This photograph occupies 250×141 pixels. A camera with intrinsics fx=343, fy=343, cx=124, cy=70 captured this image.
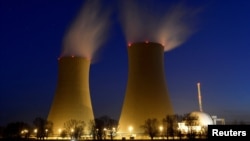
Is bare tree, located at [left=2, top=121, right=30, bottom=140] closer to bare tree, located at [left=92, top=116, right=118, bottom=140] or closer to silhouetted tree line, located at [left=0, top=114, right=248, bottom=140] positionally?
silhouetted tree line, located at [left=0, top=114, right=248, bottom=140]

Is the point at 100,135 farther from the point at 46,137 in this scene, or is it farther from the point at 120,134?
the point at 46,137

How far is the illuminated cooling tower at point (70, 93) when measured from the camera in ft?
78.5

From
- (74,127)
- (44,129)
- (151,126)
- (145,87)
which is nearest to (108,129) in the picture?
(74,127)

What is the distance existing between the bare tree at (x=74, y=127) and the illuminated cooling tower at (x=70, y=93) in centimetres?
29

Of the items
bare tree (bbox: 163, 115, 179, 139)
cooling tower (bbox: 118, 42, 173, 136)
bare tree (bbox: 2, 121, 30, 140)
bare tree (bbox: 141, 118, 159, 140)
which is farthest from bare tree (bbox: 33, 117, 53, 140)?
bare tree (bbox: 163, 115, 179, 139)

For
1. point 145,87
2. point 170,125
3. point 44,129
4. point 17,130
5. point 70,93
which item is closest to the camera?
point 145,87

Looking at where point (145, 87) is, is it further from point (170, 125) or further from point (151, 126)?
point (170, 125)

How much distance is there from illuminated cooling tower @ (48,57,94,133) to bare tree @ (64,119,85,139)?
286 mm

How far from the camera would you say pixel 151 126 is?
21.5 metres

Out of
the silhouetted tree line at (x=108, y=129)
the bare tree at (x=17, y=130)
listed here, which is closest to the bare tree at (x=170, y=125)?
the silhouetted tree line at (x=108, y=129)

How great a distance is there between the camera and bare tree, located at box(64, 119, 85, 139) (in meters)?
24.0

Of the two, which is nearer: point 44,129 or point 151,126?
point 151,126

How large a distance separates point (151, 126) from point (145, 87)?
2.60 m

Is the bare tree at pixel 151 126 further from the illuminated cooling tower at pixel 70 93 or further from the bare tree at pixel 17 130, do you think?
the bare tree at pixel 17 130
